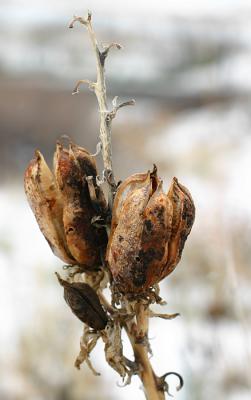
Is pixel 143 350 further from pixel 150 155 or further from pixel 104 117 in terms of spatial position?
pixel 150 155

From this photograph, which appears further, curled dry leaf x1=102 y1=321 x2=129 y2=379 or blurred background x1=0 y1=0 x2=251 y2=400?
blurred background x1=0 y1=0 x2=251 y2=400

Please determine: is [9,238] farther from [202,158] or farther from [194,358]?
[194,358]

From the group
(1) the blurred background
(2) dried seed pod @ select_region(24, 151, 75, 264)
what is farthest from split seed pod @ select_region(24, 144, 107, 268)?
(1) the blurred background

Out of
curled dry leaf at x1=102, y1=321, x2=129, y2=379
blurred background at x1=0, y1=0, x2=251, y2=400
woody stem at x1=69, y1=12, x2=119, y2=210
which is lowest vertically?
curled dry leaf at x1=102, y1=321, x2=129, y2=379

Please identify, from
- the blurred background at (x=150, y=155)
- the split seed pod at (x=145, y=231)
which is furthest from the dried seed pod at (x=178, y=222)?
the blurred background at (x=150, y=155)

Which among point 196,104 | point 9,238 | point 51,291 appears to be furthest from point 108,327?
point 196,104

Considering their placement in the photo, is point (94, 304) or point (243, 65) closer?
point (94, 304)

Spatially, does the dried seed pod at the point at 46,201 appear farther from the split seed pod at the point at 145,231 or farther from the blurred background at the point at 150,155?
the blurred background at the point at 150,155

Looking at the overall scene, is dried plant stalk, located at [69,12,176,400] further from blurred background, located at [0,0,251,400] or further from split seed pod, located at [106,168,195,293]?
blurred background, located at [0,0,251,400]
